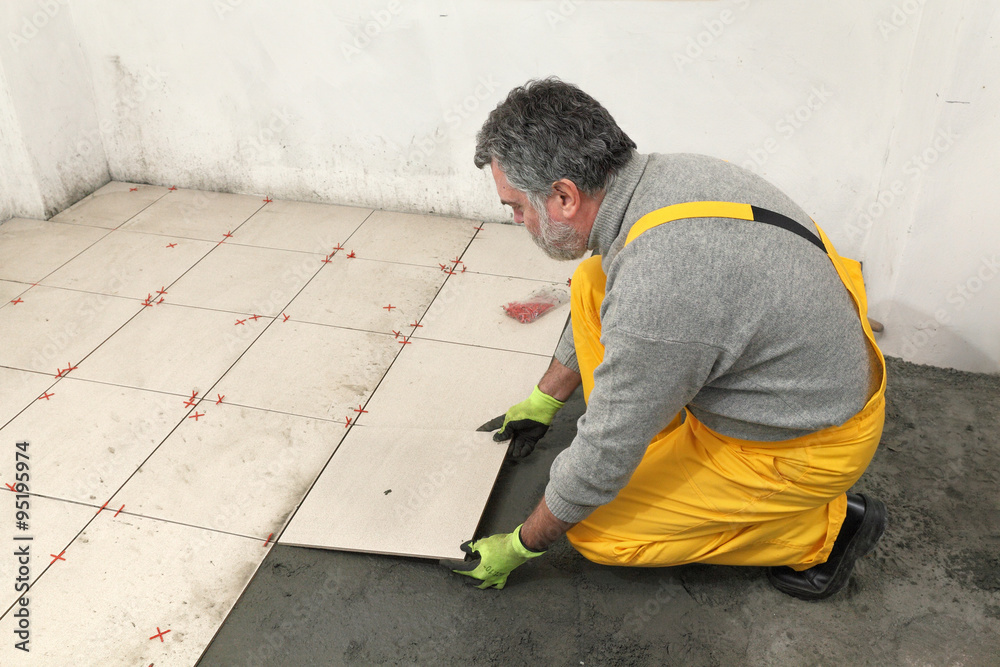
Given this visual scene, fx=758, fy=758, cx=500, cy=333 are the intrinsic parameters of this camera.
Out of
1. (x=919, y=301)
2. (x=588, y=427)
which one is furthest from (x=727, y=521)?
(x=919, y=301)

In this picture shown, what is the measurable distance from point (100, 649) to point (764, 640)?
4.57 feet

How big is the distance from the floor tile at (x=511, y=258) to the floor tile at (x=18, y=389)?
1.45 meters

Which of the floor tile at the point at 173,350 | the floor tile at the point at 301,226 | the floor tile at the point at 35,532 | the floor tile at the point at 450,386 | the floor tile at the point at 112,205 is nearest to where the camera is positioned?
the floor tile at the point at 35,532

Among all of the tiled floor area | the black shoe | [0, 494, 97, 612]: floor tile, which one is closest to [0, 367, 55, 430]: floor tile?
the tiled floor area

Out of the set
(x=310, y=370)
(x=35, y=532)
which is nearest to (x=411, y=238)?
(x=310, y=370)

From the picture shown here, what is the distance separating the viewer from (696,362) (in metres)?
1.26

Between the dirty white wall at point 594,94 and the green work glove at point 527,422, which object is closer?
the green work glove at point 527,422

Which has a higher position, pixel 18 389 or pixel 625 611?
pixel 18 389

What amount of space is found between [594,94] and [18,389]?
2121mm

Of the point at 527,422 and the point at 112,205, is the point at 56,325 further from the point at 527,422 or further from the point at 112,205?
the point at 527,422

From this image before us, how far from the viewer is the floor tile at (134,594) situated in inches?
62.1

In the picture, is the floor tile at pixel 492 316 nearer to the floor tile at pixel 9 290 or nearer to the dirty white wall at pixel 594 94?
the dirty white wall at pixel 594 94

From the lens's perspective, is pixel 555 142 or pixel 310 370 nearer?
pixel 555 142

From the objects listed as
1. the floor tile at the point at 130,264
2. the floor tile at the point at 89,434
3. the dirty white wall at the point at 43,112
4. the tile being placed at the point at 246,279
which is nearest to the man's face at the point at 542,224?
the floor tile at the point at 89,434
